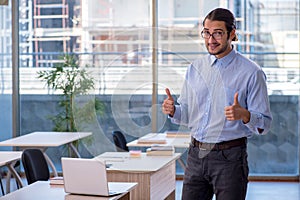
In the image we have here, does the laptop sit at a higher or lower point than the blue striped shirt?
lower

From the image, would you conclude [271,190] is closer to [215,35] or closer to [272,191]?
[272,191]

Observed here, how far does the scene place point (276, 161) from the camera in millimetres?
9500

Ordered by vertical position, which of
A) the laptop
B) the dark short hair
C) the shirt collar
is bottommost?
the laptop

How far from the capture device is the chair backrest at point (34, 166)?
5370 mm

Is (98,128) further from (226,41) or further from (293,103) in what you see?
(293,103)

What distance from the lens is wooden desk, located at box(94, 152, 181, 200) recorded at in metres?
4.84

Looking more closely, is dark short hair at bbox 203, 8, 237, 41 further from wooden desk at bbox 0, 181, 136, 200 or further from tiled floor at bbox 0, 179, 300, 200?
tiled floor at bbox 0, 179, 300, 200

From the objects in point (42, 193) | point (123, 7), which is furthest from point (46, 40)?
point (42, 193)

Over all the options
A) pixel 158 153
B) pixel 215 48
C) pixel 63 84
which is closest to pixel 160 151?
pixel 158 153

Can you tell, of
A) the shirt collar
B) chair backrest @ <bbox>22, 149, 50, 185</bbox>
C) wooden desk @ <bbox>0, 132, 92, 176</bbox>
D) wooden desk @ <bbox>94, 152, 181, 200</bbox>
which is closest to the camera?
the shirt collar

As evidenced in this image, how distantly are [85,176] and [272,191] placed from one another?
16.9 ft

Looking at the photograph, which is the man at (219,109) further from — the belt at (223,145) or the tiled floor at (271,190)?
the tiled floor at (271,190)

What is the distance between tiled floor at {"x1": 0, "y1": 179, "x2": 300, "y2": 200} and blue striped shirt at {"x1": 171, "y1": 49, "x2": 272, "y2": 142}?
4641mm

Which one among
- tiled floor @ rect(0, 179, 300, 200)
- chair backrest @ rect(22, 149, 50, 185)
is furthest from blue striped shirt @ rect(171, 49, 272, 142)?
tiled floor @ rect(0, 179, 300, 200)
